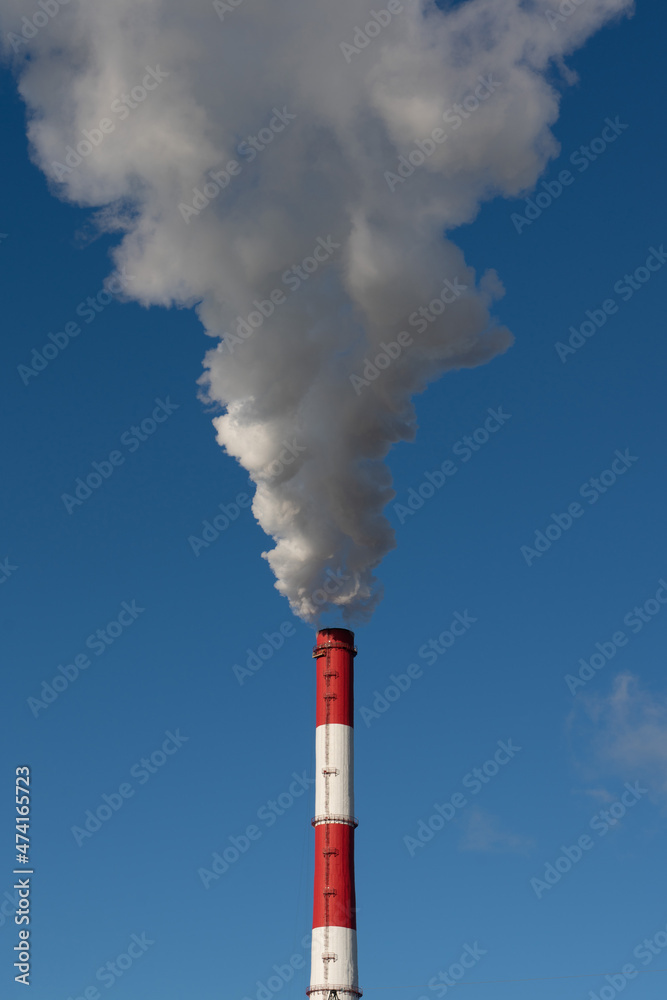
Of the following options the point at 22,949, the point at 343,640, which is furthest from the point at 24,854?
the point at 343,640

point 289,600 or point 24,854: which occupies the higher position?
point 289,600

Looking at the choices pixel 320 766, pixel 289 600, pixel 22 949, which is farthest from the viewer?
pixel 289 600

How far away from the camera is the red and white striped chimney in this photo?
166ft

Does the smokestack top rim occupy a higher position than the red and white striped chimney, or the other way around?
the smokestack top rim

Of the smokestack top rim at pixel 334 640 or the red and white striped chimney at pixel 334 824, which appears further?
the smokestack top rim at pixel 334 640

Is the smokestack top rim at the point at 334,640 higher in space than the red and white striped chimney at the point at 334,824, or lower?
higher

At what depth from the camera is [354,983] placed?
5069 cm

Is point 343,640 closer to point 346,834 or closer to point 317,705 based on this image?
point 317,705

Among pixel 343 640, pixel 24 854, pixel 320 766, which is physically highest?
pixel 343 640

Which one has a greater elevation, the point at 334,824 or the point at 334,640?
the point at 334,640

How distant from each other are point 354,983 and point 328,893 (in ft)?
13.6

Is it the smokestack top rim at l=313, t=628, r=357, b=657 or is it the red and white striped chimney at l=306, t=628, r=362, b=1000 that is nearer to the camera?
the red and white striped chimney at l=306, t=628, r=362, b=1000

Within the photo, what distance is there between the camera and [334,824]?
52656 millimetres

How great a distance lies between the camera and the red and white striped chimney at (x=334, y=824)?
50531 millimetres
